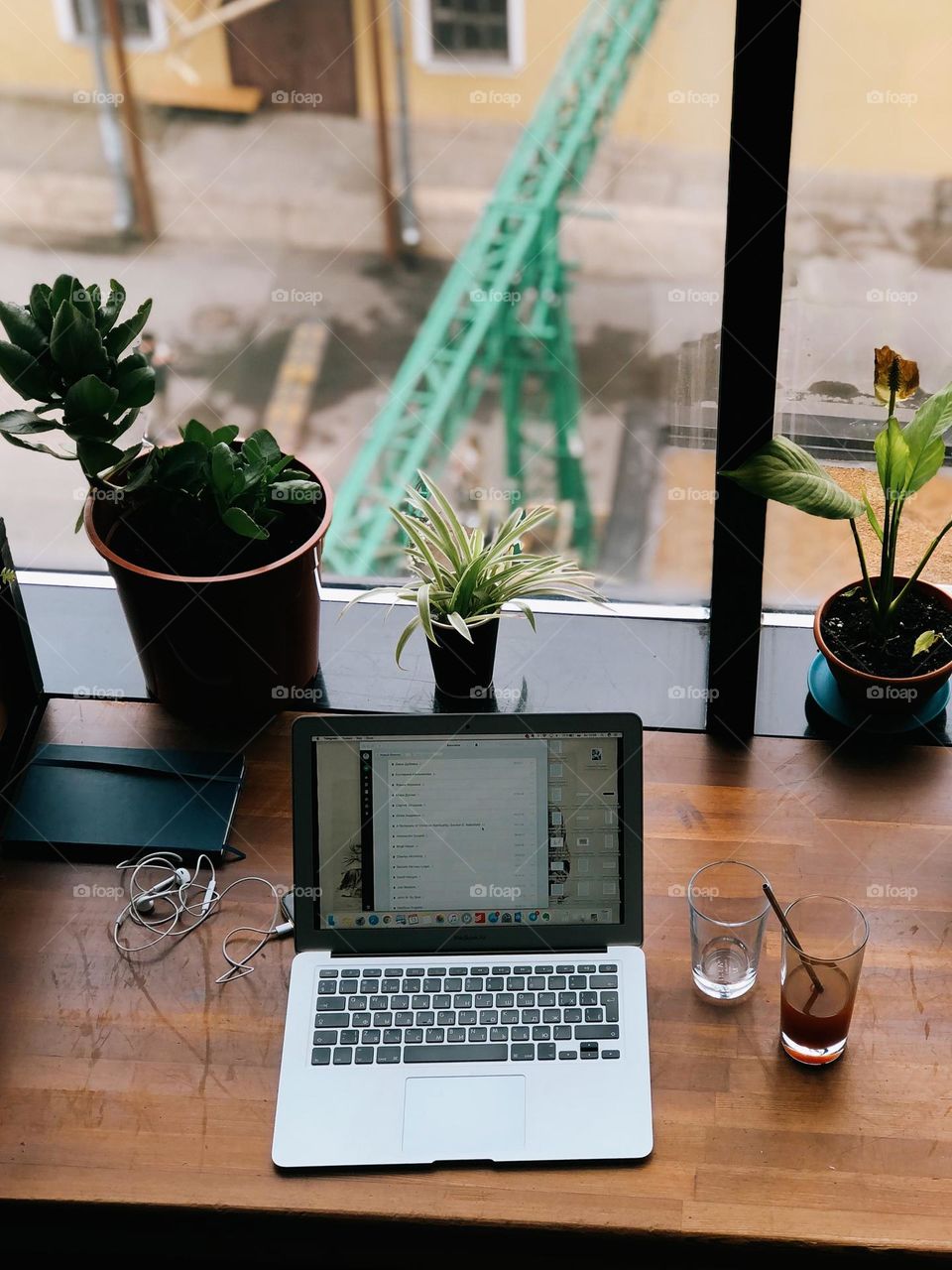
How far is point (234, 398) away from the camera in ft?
10.6

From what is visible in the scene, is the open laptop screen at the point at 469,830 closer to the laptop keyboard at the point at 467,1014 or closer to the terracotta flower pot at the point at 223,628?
the laptop keyboard at the point at 467,1014

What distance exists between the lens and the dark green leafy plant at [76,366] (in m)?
1.53

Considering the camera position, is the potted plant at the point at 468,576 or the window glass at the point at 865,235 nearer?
the window glass at the point at 865,235

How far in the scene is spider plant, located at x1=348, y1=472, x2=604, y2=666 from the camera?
5.80ft

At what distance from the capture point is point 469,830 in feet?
4.86

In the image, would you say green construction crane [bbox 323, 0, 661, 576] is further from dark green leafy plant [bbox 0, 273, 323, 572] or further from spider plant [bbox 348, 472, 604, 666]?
dark green leafy plant [bbox 0, 273, 323, 572]

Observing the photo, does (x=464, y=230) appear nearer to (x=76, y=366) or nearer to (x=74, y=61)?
(x=74, y=61)

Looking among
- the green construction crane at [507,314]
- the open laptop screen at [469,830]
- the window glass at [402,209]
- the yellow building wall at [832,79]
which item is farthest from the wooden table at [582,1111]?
the yellow building wall at [832,79]

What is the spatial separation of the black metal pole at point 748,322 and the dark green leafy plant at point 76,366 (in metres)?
0.73

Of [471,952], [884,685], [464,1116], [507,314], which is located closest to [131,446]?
[471,952]

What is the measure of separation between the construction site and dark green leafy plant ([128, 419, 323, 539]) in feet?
A: 0.42

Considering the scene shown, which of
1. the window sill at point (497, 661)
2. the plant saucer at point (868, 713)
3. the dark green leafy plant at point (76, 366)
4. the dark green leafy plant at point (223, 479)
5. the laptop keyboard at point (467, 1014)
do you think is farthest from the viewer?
the window sill at point (497, 661)

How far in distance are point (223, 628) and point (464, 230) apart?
0.92 meters

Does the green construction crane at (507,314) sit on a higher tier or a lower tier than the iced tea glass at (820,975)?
higher
